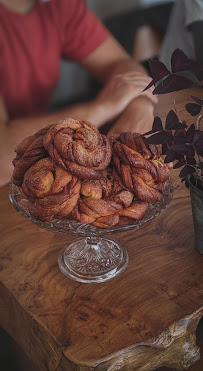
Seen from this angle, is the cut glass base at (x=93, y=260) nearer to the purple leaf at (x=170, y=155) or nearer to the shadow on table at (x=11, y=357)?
the purple leaf at (x=170, y=155)

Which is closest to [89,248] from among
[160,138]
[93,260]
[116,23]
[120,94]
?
[93,260]

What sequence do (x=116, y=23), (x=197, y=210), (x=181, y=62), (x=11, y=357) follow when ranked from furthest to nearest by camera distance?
(x=116, y=23), (x=11, y=357), (x=197, y=210), (x=181, y=62)

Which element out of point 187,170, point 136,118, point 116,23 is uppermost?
point 187,170

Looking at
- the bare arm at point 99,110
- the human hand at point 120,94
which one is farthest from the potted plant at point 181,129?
the human hand at point 120,94

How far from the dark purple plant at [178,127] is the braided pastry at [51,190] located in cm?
11

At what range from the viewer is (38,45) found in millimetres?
1344

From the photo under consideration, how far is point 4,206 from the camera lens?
0.84 meters

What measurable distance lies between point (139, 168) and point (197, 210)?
123mm

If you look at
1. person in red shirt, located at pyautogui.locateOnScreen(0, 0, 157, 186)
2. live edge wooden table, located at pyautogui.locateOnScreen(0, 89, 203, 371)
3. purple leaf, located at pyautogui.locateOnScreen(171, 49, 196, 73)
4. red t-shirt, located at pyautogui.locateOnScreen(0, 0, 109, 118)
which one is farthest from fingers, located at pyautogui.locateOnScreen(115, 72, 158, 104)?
purple leaf, located at pyautogui.locateOnScreen(171, 49, 196, 73)

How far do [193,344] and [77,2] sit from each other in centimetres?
108

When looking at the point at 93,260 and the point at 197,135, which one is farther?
the point at 93,260

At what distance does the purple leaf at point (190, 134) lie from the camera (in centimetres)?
59

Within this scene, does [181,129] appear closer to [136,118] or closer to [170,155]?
[170,155]

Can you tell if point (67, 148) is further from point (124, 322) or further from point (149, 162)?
point (124, 322)
